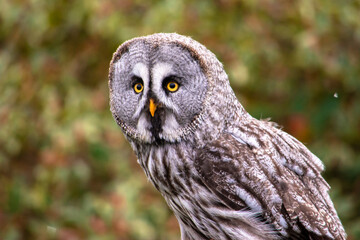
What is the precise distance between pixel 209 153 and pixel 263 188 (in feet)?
0.90

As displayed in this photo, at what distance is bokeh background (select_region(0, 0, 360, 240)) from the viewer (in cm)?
430

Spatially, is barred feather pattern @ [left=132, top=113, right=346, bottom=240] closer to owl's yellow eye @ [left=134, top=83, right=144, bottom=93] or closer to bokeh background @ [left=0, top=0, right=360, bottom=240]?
owl's yellow eye @ [left=134, top=83, right=144, bottom=93]

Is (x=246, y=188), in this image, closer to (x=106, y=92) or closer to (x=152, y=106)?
(x=152, y=106)

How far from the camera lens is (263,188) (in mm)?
2797

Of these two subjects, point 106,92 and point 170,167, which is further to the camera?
point 106,92

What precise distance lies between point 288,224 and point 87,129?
177 cm

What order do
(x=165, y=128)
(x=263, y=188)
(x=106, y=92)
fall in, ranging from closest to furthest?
(x=263, y=188), (x=165, y=128), (x=106, y=92)

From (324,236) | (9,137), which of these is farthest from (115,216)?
(324,236)

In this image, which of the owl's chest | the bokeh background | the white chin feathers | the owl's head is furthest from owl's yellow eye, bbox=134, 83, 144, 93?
the bokeh background

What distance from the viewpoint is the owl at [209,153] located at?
280 cm

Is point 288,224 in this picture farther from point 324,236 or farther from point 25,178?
point 25,178

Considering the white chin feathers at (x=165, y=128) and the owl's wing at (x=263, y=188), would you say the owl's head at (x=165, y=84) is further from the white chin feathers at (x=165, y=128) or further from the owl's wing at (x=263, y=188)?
the owl's wing at (x=263, y=188)

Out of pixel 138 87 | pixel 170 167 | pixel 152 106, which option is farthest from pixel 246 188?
pixel 138 87

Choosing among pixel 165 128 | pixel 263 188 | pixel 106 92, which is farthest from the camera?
pixel 106 92
